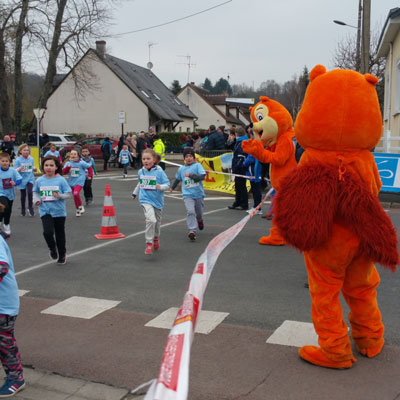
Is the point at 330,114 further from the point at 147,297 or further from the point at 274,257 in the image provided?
the point at 274,257

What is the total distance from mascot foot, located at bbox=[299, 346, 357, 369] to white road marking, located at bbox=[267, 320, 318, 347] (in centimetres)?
34

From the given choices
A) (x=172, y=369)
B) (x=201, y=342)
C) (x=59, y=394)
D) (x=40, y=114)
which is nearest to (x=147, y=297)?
(x=201, y=342)

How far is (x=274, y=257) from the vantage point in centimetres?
821

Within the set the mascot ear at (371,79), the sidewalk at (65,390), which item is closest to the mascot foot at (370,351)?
the sidewalk at (65,390)

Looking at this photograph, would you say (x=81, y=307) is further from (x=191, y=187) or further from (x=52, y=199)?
(x=191, y=187)

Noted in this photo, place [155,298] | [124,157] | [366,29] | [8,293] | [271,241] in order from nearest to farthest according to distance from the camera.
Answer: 1. [8,293]
2. [155,298]
3. [271,241]
4. [366,29]
5. [124,157]

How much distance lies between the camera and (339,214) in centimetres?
405

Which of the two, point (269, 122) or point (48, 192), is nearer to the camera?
point (48, 192)

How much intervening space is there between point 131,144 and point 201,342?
2458cm

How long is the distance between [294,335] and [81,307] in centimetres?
242

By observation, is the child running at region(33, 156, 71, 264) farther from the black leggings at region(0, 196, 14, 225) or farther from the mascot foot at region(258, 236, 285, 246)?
the mascot foot at region(258, 236, 285, 246)

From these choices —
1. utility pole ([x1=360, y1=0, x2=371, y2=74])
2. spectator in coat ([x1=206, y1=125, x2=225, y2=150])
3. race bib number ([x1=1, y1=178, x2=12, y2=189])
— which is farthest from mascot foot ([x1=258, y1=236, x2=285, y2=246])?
utility pole ([x1=360, y1=0, x2=371, y2=74])

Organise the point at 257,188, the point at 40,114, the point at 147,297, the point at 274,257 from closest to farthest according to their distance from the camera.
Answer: the point at 147,297 < the point at 274,257 < the point at 257,188 < the point at 40,114

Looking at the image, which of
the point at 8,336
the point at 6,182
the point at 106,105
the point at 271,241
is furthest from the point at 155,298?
the point at 106,105
